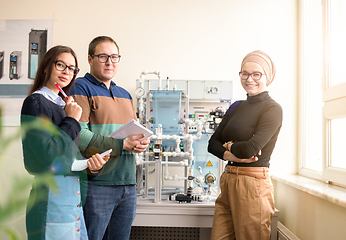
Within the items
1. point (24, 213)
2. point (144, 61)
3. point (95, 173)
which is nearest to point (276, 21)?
point (144, 61)

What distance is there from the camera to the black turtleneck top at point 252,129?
49.5 inches

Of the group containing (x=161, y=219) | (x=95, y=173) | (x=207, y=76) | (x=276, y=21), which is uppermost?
(x=276, y=21)

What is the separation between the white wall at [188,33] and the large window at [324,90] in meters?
0.14

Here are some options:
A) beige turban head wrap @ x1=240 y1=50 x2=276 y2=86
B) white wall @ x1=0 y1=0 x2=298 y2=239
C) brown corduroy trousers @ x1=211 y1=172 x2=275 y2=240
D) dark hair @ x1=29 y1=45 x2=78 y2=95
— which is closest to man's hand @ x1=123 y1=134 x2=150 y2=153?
dark hair @ x1=29 y1=45 x2=78 y2=95

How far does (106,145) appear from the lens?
1.07 metres

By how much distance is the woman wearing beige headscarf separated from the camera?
1.29 metres

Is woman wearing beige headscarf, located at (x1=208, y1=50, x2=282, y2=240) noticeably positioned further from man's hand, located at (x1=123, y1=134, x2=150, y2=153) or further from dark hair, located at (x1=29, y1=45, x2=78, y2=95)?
dark hair, located at (x1=29, y1=45, x2=78, y2=95)

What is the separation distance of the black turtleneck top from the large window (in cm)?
63

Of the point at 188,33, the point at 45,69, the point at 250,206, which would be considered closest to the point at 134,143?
the point at 45,69

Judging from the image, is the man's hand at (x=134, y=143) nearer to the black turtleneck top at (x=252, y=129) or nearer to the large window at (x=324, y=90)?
the black turtleneck top at (x=252, y=129)

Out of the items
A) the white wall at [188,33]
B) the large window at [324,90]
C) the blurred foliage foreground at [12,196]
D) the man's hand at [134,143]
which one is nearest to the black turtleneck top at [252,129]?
the man's hand at [134,143]

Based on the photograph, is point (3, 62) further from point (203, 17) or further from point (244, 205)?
point (244, 205)

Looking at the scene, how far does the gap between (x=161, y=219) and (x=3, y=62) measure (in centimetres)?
240

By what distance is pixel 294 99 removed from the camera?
2648 millimetres
